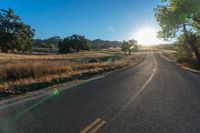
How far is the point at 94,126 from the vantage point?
21.0 feet

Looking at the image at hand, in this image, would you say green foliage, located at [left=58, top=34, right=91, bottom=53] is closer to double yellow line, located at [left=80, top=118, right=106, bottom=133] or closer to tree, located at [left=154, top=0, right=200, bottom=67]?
tree, located at [left=154, top=0, right=200, bottom=67]

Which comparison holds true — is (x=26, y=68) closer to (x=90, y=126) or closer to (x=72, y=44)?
(x=90, y=126)

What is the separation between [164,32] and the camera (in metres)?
34.6

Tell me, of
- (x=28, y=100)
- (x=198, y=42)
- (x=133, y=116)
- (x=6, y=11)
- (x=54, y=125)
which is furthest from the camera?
(x=198, y=42)

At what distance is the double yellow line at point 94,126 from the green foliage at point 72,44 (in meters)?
109

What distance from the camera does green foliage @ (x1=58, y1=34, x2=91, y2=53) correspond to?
376ft

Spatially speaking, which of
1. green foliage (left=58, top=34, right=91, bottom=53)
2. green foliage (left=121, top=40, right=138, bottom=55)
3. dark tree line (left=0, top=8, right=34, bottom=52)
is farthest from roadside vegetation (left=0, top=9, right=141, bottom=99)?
green foliage (left=121, top=40, right=138, bottom=55)

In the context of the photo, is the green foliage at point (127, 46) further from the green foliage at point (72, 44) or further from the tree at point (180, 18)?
the tree at point (180, 18)

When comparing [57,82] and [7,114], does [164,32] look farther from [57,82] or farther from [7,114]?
[7,114]

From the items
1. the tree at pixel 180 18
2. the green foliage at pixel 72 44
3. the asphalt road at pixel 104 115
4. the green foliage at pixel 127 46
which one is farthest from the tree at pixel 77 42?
the asphalt road at pixel 104 115

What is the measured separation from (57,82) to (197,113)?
388 inches

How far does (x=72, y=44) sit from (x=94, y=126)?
110848 millimetres

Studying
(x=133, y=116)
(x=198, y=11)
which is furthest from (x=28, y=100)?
(x=198, y=11)

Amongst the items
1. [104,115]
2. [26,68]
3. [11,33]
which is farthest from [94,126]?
Answer: [11,33]
